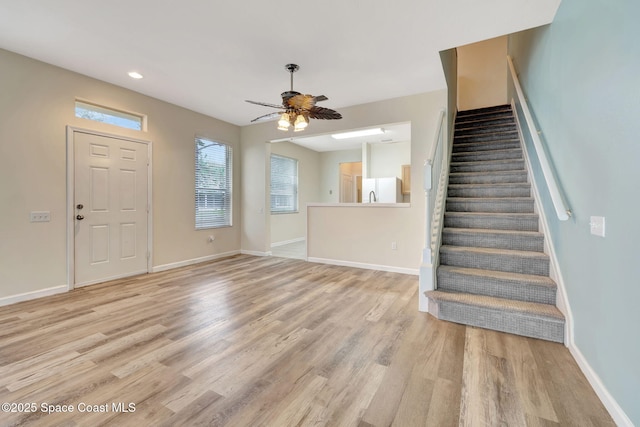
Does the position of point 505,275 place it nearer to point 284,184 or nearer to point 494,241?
point 494,241

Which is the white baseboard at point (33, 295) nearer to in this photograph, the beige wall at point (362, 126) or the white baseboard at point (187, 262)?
the white baseboard at point (187, 262)

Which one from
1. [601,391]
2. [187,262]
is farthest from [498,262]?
[187,262]

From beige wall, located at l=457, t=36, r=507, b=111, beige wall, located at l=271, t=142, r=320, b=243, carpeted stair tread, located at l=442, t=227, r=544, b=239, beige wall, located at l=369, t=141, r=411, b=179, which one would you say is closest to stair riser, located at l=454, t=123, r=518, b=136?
beige wall, located at l=457, t=36, r=507, b=111

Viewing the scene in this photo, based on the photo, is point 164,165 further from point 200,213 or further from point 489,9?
point 489,9

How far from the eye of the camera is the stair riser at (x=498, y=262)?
2.71 metres

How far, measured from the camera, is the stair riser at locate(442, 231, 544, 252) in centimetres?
294

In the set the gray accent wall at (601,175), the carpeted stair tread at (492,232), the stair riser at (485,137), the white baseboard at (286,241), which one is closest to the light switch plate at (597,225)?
the gray accent wall at (601,175)

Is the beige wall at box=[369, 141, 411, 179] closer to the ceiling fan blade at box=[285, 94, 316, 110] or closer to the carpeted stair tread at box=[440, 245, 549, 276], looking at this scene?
the carpeted stair tread at box=[440, 245, 549, 276]

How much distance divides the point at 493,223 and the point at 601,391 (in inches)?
80.5

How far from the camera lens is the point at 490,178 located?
399cm

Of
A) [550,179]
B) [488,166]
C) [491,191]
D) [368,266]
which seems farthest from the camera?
[368,266]

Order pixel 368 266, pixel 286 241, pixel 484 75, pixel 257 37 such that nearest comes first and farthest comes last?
pixel 257 37, pixel 368 266, pixel 484 75, pixel 286 241

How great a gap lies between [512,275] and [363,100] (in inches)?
130

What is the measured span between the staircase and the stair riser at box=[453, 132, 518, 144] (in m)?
0.02
